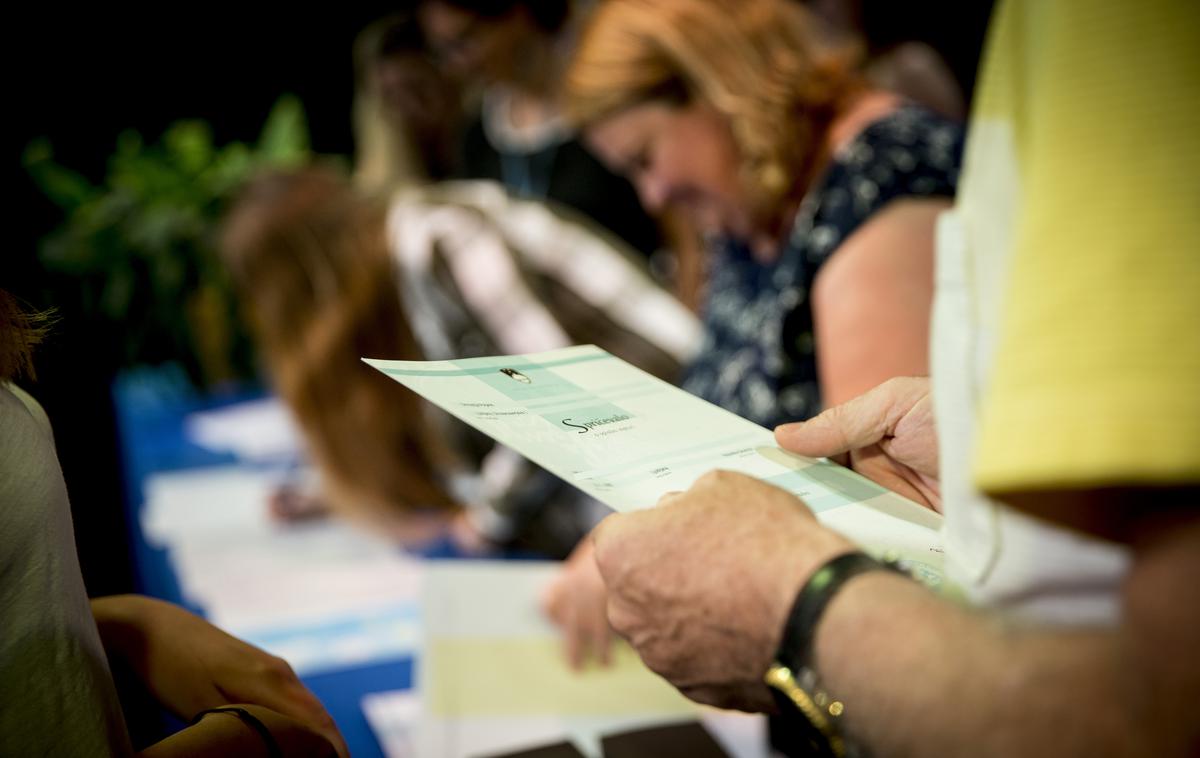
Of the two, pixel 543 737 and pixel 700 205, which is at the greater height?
pixel 700 205

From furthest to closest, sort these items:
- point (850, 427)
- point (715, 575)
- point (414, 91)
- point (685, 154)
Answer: point (414, 91) < point (685, 154) < point (850, 427) < point (715, 575)

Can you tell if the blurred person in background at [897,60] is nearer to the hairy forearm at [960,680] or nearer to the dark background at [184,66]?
the dark background at [184,66]

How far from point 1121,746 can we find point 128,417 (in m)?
2.12

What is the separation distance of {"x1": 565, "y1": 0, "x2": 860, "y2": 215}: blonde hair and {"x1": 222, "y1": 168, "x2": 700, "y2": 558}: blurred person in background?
1.49 feet

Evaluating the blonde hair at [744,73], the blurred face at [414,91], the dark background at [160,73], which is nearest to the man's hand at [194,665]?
the blonde hair at [744,73]

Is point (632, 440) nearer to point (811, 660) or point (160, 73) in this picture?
point (811, 660)

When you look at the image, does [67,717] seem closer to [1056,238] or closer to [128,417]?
[1056,238]

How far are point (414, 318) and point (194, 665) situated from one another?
37.2 inches

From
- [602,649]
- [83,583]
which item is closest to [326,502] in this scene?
[602,649]

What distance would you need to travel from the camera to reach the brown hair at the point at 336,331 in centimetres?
151

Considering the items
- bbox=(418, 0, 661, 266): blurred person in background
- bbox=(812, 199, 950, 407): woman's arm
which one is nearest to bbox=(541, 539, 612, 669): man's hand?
bbox=(812, 199, 950, 407): woman's arm

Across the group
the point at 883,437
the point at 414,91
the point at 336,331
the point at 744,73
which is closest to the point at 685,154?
the point at 744,73

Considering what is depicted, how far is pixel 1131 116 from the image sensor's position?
0.32 m

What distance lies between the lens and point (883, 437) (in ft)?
1.77
